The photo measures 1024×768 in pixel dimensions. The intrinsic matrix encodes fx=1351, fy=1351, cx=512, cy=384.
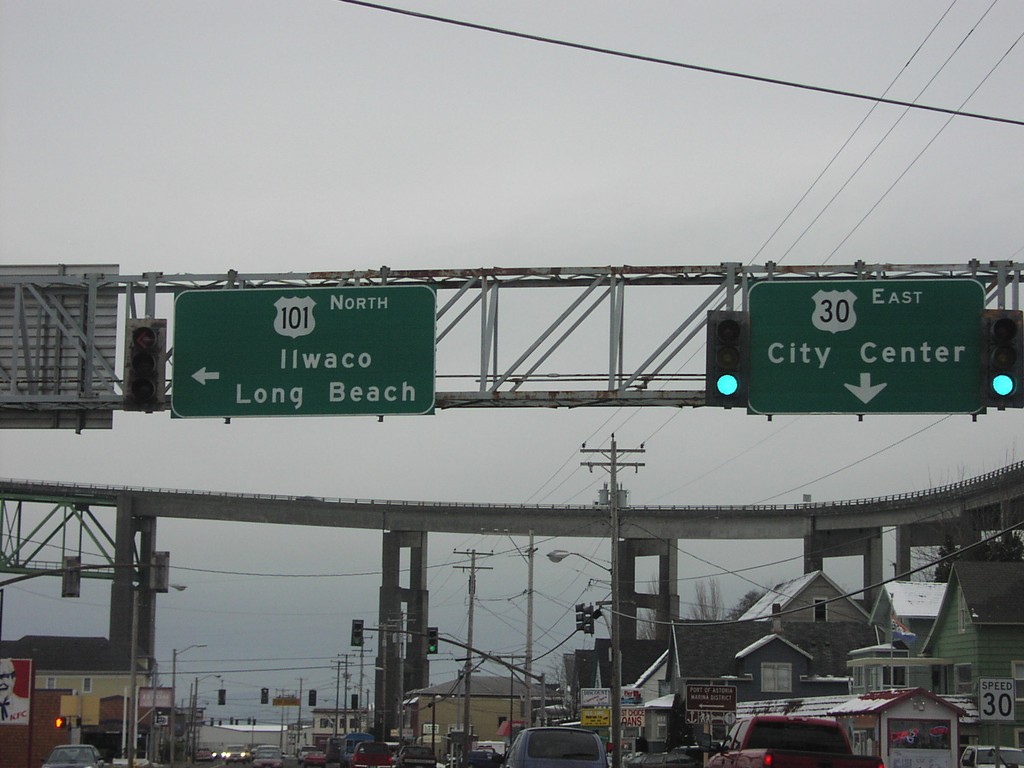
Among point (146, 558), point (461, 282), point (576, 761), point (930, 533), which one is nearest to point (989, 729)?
point (576, 761)

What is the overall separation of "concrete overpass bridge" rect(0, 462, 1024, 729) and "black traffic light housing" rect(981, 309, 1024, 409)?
276 feet

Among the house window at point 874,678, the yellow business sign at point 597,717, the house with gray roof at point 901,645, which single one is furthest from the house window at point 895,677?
the yellow business sign at point 597,717

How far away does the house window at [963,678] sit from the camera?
49.5 m

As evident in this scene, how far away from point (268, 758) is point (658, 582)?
61.3 metres

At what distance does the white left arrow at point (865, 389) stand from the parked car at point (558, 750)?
7.20 metres

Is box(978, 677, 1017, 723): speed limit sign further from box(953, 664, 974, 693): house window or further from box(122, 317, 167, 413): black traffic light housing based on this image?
box(953, 664, 974, 693): house window

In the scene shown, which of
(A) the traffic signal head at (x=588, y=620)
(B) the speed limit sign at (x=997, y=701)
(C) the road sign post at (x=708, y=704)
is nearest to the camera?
(B) the speed limit sign at (x=997, y=701)

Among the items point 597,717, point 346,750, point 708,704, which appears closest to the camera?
point 708,704

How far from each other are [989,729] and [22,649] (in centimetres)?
9593

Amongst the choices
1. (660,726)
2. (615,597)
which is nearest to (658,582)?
(660,726)

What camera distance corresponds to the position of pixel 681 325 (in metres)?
20.4

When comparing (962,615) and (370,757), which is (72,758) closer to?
(370,757)

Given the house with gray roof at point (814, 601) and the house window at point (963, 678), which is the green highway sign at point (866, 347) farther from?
the house with gray roof at point (814, 601)

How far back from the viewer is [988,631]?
4856 centimetres
